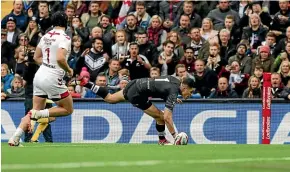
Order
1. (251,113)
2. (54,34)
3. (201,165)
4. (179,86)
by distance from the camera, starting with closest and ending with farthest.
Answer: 1. (201,165)
2. (54,34)
3. (179,86)
4. (251,113)

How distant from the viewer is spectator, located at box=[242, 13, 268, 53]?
65.9ft

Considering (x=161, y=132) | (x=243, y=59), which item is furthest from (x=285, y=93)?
(x=161, y=132)

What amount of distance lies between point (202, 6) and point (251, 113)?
4.18 metres

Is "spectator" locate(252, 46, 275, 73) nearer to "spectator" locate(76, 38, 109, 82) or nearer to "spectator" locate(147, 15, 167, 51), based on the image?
"spectator" locate(147, 15, 167, 51)

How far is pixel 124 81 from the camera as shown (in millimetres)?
18984

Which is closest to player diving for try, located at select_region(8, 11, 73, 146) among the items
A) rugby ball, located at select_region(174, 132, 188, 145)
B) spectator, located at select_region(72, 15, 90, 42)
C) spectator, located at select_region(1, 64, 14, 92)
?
rugby ball, located at select_region(174, 132, 188, 145)

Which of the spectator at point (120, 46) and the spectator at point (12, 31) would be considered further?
the spectator at point (12, 31)

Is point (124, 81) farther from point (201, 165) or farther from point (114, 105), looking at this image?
point (201, 165)

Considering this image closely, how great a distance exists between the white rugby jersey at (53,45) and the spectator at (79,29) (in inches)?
263

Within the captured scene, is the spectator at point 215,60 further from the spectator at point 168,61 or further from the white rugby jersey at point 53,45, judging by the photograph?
the white rugby jersey at point 53,45

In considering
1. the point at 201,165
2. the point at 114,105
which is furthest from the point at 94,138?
the point at 201,165

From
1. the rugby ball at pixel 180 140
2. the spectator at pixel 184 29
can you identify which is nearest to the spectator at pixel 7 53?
the spectator at pixel 184 29

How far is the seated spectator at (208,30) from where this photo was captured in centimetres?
2044

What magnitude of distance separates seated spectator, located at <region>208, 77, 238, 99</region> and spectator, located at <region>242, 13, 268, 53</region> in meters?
1.65
